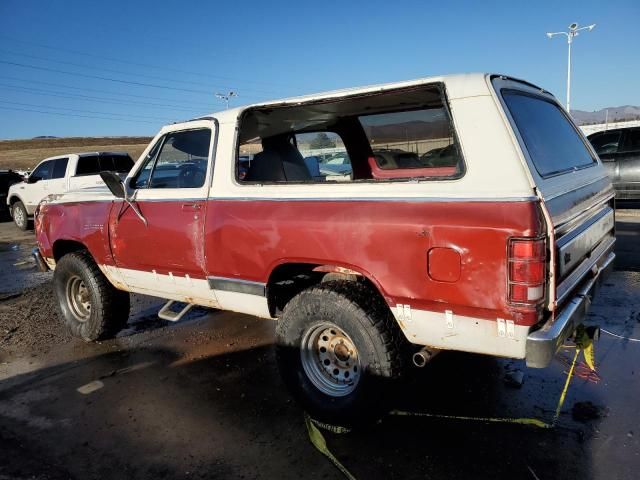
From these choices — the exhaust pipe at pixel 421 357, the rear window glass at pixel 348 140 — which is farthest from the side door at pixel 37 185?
the exhaust pipe at pixel 421 357

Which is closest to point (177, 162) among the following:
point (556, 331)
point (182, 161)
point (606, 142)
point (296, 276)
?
point (182, 161)

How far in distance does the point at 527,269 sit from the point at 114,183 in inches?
131

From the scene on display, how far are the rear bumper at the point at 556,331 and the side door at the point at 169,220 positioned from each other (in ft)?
7.40

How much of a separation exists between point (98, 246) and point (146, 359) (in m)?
1.11

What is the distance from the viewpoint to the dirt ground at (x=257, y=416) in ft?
9.05

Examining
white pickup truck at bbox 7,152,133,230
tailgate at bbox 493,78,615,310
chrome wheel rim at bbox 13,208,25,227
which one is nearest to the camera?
tailgate at bbox 493,78,615,310

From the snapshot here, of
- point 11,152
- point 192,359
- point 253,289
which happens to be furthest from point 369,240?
point 11,152

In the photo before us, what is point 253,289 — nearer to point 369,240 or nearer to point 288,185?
point 288,185

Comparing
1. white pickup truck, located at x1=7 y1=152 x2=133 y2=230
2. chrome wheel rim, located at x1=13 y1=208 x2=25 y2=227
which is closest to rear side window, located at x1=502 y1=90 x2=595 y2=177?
white pickup truck, located at x1=7 y1=152 x2=133 y2=230

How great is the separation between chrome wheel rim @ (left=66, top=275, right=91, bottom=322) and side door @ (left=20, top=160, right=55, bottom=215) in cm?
993

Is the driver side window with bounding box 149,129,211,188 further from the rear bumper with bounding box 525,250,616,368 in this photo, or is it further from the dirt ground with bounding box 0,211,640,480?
the rear bumper with bounding box 525,250,616,368

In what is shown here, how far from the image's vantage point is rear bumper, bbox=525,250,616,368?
2319 millimetres

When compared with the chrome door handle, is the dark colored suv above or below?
below

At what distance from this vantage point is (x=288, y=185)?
3236 mm
